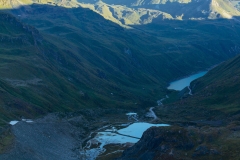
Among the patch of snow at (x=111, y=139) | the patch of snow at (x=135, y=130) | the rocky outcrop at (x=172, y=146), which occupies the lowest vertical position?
the rocky outcrop at (x=172, y=146)

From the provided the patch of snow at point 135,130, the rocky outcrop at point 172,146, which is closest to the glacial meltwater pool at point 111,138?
the patch of snow at point 135,130

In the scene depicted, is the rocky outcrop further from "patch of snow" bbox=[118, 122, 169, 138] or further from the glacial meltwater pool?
"patch of snow" bbox=[118, 122, 169, 138]

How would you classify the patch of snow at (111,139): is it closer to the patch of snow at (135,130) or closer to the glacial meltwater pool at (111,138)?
the glacial meltwater pool at (111,138)

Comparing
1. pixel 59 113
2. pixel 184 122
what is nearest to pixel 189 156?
pixel 184 122

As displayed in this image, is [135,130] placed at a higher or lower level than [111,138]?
higher

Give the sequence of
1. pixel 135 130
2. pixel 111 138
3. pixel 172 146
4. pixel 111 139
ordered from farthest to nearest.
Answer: pixel 135 130, pixel 111 138, pixel 111 139, pixel 172 146

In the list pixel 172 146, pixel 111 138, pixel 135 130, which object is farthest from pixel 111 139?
pixel 172 146

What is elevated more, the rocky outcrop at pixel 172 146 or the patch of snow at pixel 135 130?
the patch of snow at pixel 135 130

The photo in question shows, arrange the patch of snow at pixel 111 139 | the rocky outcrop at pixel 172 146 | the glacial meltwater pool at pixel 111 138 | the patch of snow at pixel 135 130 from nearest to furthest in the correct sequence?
the rocky outcrop at pixel 172 146 < the glacial meltwater pool at pixel 111 138 < the patch of snow at pixel 111 139 < the patch of snow at pixel 135 130

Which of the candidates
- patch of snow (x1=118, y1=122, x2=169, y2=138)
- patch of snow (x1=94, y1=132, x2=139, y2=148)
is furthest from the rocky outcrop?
patch of snow (x1=118, y1=122, x2=169, y2=138)

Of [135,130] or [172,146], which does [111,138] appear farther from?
[172,146]

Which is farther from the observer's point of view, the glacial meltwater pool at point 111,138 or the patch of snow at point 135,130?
the patch of snow at point 135,130
